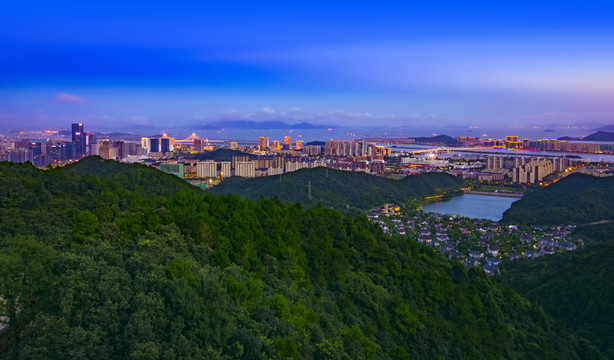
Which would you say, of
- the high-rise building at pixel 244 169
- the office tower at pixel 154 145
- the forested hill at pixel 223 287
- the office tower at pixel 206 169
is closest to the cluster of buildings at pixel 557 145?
the high-rise building at pixel 244 169

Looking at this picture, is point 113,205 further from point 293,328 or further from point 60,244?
point 293,328

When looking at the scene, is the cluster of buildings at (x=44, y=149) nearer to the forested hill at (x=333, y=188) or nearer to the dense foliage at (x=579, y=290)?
the forested hill at (x=333, y=188)

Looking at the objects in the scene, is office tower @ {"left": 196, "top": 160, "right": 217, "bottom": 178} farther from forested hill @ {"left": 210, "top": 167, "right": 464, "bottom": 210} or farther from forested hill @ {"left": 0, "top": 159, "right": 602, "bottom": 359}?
forested hill @ {"left": 0, "top": 159, "right": 602, "bottom": 359}

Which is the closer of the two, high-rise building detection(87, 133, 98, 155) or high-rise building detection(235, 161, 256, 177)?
high-rise building detection(87, 133, 98, 155)

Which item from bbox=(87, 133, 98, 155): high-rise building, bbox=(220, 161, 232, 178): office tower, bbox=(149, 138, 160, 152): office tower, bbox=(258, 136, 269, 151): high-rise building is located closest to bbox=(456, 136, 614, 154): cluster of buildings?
bbox=(258, 136, 269, 151): high-rise building

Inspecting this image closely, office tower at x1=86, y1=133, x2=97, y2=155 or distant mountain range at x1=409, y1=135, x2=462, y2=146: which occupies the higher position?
distant mountain range at x1=409, y1=135, x2=462, y2=146

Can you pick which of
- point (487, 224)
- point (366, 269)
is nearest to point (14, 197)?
point (366, 269)

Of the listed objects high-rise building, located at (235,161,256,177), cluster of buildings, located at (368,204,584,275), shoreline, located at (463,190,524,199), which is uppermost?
high-rise building, located at (235,161,256,177)

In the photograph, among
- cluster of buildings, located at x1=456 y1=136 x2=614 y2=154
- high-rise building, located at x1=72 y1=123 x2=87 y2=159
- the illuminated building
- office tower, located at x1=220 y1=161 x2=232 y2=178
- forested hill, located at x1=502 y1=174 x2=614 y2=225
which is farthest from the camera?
cluster of buildings, located at x1=456 y1=136 x2=614 y2=154
